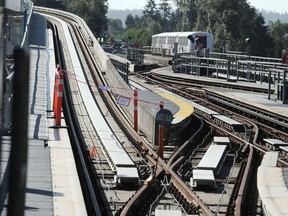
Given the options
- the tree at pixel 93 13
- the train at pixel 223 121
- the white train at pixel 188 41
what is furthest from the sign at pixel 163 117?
the tree at pixel 93 13

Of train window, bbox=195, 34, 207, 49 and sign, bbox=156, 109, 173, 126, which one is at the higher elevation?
train window, bbox=195, 34, 207, 49

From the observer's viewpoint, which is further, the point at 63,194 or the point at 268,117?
the point at 268,117

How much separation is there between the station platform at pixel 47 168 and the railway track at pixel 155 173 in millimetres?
729

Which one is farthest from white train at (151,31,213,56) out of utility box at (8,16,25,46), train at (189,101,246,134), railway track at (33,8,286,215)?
railway track at (33,8,286,215)

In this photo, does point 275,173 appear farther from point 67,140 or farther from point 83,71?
point 83,71

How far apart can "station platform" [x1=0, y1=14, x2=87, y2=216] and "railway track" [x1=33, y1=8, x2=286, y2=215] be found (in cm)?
73

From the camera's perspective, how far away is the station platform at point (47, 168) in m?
8.12

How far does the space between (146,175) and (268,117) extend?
10.2m

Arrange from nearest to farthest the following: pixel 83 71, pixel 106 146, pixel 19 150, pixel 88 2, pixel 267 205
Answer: pixel 19 150 → pixel 267 205 → pixel 106 146 → pixel 83 71 → pixel 88 2

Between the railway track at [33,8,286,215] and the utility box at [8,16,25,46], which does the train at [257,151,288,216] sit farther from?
the utility box at [8,16,25,46]

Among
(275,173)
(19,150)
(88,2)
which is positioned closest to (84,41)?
(275,173)

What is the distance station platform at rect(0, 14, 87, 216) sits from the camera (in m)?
8.12

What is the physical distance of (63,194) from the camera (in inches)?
359

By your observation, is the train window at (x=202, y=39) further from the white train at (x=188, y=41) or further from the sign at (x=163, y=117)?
the sign at (x=163, y=117)
